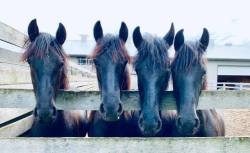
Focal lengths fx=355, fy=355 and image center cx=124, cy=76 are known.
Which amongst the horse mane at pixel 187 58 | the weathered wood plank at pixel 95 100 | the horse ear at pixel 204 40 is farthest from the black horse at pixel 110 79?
the horse ear at pixel 204 40

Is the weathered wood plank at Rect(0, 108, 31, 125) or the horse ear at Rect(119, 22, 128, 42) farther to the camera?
the horse ear at Rect(119, 22, 128, 42)

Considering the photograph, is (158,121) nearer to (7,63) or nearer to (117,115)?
(117,115)

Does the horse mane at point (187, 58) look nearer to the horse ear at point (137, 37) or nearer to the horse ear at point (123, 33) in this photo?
the horse ear at point (137, 37)

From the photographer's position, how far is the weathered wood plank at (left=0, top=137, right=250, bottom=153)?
189 cm

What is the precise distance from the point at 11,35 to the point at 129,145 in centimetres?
179

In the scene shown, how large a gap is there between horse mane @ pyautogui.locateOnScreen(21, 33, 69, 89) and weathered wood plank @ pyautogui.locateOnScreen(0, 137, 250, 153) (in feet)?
3.40

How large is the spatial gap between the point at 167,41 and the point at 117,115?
909mm

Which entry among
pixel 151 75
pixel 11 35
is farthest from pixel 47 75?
pixel 151 75

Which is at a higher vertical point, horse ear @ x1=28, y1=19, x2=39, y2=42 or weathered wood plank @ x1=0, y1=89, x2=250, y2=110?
horse ear @ x1=28, y1=19, x2=39, y2=42

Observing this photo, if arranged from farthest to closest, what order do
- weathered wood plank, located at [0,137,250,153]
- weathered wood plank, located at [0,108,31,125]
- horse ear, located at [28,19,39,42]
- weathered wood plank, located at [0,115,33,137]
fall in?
horse ear, located at [28,19,39,42]
weathered wood plank, located at [0,108,31,125]
weathered wood plank, located at [0,115,33,137]
weathered wood plank, located at [0,137,250,153]

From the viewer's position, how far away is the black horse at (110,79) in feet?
8.73

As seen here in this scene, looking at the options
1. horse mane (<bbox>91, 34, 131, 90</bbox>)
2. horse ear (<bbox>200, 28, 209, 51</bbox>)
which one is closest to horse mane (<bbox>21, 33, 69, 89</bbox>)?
horse mane (<bbox>91, 34, 131, 90</bbox>)

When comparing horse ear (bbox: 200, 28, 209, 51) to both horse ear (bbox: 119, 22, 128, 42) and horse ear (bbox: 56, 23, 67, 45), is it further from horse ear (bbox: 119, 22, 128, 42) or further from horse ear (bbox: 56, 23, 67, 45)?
horse ear (bbox: 56, 23, 67, 45)

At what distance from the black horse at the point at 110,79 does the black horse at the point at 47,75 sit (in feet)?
0.97
